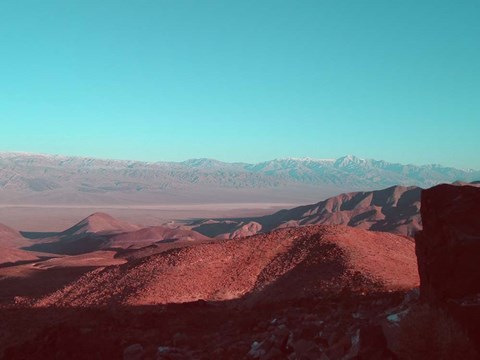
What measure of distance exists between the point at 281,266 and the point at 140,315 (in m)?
8.58

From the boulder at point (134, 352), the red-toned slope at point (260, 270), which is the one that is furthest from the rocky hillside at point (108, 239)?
the boulder at point (134, 352)

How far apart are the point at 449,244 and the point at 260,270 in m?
15.2

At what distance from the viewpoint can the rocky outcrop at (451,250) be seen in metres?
8.97

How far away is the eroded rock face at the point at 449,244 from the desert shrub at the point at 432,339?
1.31 metres

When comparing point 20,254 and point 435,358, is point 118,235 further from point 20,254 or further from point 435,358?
point 435,358

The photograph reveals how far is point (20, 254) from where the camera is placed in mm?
60969

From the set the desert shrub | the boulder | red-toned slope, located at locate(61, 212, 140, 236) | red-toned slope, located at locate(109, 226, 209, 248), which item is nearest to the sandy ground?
red-toned slope, located at locate(61, 212, 140, 236)

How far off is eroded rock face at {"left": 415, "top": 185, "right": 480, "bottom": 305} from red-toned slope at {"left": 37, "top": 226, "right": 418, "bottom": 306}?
7626mm

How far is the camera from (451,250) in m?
9.48

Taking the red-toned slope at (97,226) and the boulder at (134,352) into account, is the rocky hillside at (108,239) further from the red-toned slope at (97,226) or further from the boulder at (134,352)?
the boulder at (134,352)

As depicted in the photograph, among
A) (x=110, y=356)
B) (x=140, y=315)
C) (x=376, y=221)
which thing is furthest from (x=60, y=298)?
(x=376, y=221)

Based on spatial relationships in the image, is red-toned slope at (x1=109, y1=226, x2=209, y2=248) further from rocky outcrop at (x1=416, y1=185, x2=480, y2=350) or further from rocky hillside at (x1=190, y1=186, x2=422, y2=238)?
rocky outcrop at (x1=416, y1=185, x2=480, y2=350)

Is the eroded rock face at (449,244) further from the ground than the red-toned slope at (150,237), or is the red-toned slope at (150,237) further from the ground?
the eroded rock face at (449,244)

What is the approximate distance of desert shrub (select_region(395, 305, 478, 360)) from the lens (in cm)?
729
